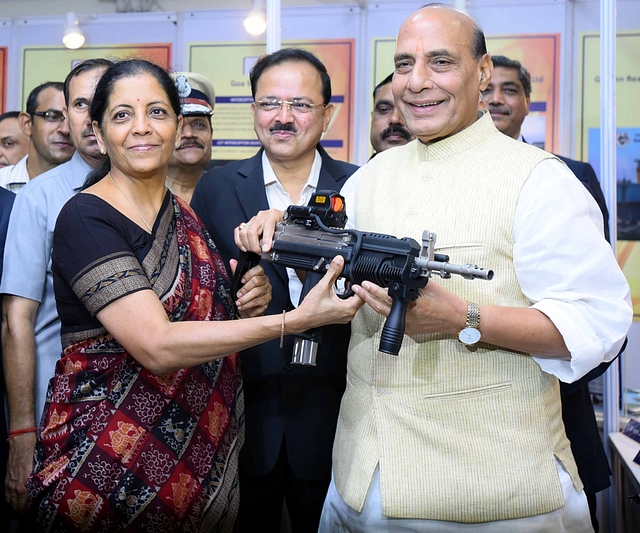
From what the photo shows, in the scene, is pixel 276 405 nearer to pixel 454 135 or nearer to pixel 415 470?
pixel 415 470

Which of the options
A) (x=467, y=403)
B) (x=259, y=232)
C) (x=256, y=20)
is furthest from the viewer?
(x=256, y=20)

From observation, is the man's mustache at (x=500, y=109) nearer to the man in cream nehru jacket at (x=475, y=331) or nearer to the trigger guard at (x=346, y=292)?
the man in cream nehru jacket at (x=475, y=331)

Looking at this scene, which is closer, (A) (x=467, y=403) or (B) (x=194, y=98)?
(A) (x=467, y=403)

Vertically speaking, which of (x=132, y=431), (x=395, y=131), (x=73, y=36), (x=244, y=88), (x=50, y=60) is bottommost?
(x=132, y=431)

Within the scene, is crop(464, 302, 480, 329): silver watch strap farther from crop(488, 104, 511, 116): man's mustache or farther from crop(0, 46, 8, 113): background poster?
crop(0, 46, 8, 113): background poster

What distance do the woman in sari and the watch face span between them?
27cm

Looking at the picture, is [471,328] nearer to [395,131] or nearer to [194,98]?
[395,131]

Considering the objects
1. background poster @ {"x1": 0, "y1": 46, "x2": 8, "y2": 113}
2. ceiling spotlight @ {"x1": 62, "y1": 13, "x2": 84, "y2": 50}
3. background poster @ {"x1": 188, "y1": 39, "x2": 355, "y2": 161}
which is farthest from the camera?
background poster @ {"x1": 0, "y1": 46, "x2": 8, "y2": 113}

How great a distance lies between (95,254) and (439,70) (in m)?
0.92

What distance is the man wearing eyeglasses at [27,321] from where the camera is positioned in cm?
211

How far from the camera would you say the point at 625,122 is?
10.6 feet

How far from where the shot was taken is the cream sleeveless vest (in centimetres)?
145

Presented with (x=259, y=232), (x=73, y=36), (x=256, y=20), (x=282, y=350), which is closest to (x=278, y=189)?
(x=282, y=350)

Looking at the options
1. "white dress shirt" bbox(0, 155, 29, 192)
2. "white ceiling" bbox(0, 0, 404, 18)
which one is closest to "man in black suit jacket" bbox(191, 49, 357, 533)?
"white dress shirt" bbox(0, 155, 29, 192)
